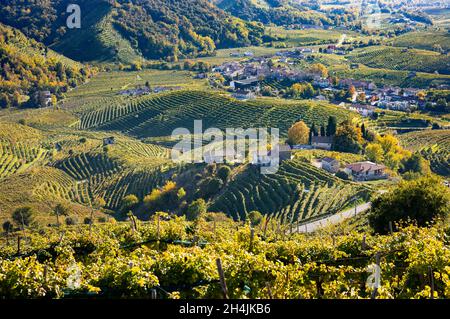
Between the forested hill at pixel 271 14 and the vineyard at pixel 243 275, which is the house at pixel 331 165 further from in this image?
the forested hill at pixel 271 14

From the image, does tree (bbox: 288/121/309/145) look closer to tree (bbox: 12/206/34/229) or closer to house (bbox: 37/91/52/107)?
tree (bbox: 12/206/34/229)

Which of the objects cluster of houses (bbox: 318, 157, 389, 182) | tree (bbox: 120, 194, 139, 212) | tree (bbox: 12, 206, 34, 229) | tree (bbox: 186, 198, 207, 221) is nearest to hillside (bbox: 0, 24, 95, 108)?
tree (bbox: 120, 194, 139, 212)

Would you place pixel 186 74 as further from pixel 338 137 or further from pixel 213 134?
pixel 338 137

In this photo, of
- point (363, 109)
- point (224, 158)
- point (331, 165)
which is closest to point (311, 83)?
point (363, 109)

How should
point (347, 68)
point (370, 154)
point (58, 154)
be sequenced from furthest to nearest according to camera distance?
point (347, 68) → point (58, 154) → point (370, 154)
